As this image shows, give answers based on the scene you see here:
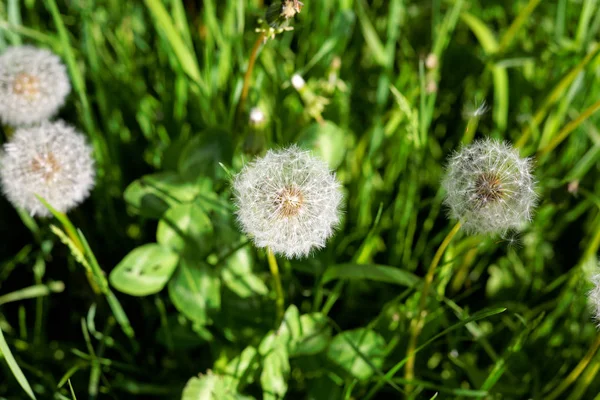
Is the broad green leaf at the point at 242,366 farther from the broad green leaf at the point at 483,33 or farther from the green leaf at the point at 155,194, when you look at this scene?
the broad green leaf at the point at 483,33

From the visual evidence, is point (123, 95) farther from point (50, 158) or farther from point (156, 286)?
point (156, 286)

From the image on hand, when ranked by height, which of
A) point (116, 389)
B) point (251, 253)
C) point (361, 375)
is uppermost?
point (251, 253)

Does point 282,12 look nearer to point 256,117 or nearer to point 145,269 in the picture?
point 256,117

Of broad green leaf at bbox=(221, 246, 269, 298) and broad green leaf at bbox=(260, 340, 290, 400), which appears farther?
broad green leaf at bbox=(221, 246, 269, 298)

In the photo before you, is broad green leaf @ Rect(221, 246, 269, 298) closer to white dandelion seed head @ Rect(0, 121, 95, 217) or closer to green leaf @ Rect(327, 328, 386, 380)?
green leaf @ Rect(327, 328, 386, 380)

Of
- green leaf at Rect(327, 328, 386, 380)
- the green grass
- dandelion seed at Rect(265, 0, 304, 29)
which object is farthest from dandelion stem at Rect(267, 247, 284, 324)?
dandelion seed at Rect(265, 0, 304, 29)

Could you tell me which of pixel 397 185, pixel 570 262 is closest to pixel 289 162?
pixel 397 185

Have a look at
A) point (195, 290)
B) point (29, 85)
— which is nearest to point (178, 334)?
point (195, 290)
